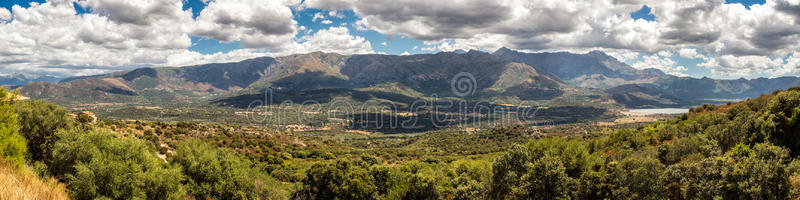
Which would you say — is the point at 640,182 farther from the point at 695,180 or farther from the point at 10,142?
the point at 10,142

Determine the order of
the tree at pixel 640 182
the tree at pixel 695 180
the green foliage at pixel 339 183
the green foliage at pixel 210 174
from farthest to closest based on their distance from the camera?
the green foliage at pixel 339 183, the green foliage at pixel 210 174, the tree at pixel 640 182, the tree at pixel 695 180

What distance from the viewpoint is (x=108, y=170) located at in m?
20.9

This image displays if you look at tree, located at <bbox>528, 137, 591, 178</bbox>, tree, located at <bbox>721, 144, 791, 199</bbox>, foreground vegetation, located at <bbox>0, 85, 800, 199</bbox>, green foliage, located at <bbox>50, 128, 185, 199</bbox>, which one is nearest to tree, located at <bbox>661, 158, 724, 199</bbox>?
foreground vegetation, located at <bbox>0, 85, 800, 199</bbox>

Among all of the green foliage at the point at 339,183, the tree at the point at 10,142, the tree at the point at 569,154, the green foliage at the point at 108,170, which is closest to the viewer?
the tree at the point at 10,142

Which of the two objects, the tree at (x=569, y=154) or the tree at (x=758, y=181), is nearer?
the tree at (x=758, y=181)

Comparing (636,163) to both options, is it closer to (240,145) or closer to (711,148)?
(711,148)

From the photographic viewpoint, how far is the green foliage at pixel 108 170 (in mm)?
19922

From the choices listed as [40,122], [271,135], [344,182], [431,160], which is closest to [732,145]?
[344,182]

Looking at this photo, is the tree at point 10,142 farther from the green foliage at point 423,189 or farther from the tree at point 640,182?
the tree at point 640,182

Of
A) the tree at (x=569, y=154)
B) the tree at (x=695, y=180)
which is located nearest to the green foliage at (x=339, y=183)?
the tree at (x=569, y=154)

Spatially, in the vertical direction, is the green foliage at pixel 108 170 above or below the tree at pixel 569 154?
→ above

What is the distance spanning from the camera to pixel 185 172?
32812 millimetres

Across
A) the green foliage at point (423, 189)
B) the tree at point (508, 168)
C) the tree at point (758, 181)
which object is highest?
the tree at point (758, 181)

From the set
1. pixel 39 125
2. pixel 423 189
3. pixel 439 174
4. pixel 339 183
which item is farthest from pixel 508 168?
pixel 39 125
